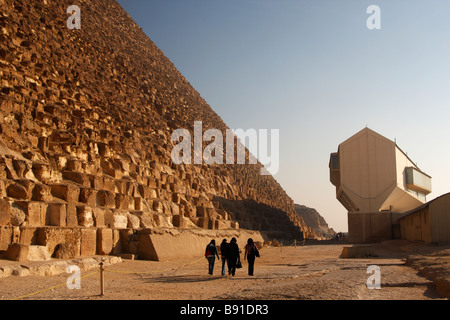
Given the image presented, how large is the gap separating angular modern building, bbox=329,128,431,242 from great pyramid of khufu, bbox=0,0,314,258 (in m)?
6.25

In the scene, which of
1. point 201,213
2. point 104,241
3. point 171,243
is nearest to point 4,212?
point 104,241

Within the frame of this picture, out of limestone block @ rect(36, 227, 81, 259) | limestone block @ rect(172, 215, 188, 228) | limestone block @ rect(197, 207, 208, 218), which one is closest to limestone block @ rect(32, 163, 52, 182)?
limestone block @ rect(36, 227, 81, 259)

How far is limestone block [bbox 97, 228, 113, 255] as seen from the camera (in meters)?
12.1

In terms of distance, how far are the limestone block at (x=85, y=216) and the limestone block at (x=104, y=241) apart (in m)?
0.42

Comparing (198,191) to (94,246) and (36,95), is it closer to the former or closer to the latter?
(36,95)

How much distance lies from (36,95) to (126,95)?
904 cm

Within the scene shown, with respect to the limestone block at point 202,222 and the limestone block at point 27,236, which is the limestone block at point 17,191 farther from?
the limestone block at point 202,222

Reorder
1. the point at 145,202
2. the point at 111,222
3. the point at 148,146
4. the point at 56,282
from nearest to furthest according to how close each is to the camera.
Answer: the point at 56,282 < the point at 111,222 < the point at 145,202 < the point at 148,146

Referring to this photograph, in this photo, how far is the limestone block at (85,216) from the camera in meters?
12.2

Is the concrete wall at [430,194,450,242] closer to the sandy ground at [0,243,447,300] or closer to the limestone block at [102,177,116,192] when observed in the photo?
the sandy ground at [0,243,447,300]

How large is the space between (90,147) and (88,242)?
16.6 ft

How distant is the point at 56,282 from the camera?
8180 mm

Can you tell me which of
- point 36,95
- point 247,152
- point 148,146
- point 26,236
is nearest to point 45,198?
point 26,236

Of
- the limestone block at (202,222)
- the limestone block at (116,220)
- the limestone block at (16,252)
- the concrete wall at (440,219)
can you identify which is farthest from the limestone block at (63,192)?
the concrete wall at (440,219)
